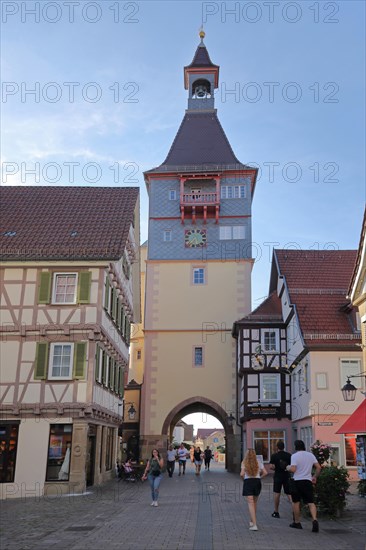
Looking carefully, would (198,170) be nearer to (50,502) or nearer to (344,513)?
(50,502)

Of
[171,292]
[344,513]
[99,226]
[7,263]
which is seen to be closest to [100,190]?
[99,226]

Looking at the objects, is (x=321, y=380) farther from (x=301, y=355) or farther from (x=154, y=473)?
(x=154, y=473)

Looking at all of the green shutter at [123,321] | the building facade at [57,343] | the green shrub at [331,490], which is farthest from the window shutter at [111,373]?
the green shrub at [331,490]

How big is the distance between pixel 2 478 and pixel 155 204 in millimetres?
23013

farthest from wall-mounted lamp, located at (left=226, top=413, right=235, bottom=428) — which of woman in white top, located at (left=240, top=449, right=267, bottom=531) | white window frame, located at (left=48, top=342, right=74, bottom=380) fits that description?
woman in white top, located at (left=240, top=449, right=267, bottom=531)

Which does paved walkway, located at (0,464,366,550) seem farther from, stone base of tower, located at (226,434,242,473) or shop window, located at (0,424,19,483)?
stone base of tower, located at (226,434,242,473)

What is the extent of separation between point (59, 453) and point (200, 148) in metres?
26.1

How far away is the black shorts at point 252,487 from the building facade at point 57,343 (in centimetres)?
1012

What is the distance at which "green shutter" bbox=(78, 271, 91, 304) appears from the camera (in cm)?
2241

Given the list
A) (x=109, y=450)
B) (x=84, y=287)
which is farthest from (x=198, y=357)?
(x=84, y=287)

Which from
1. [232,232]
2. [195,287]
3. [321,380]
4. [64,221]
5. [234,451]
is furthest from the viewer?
[232,232]

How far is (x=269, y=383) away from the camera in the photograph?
108ft

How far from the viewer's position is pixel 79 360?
21.7 metres

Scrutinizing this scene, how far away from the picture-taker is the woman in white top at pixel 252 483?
472 inches
